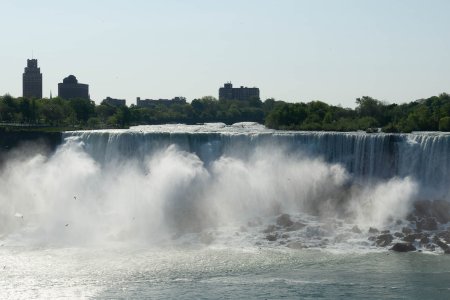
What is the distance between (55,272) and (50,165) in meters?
19.6

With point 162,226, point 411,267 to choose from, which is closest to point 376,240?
point 411,267

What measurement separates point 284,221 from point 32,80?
144947 mm

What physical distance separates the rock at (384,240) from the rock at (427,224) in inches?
80.8

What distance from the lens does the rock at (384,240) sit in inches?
1271

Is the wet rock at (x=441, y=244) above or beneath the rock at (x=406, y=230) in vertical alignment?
beneath

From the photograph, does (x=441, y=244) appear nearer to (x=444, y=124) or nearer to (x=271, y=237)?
(x=271, y=237)

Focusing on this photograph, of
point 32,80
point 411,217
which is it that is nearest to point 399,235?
point 411,217

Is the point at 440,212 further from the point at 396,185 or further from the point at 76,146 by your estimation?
the point at 76,146

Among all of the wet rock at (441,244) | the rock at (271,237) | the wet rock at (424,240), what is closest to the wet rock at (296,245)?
the rock at (271,237)

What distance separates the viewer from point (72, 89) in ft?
532

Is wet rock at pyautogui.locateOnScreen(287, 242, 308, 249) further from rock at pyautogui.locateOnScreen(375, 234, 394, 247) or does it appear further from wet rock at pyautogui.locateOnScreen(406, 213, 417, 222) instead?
wet rock at pyautogui.locateOnScreen(406, 213, 417, 222)

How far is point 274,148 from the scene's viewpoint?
145ft

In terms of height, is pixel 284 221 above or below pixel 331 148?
below

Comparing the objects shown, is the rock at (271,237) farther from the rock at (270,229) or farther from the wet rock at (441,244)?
the wet rock at (441,244)
